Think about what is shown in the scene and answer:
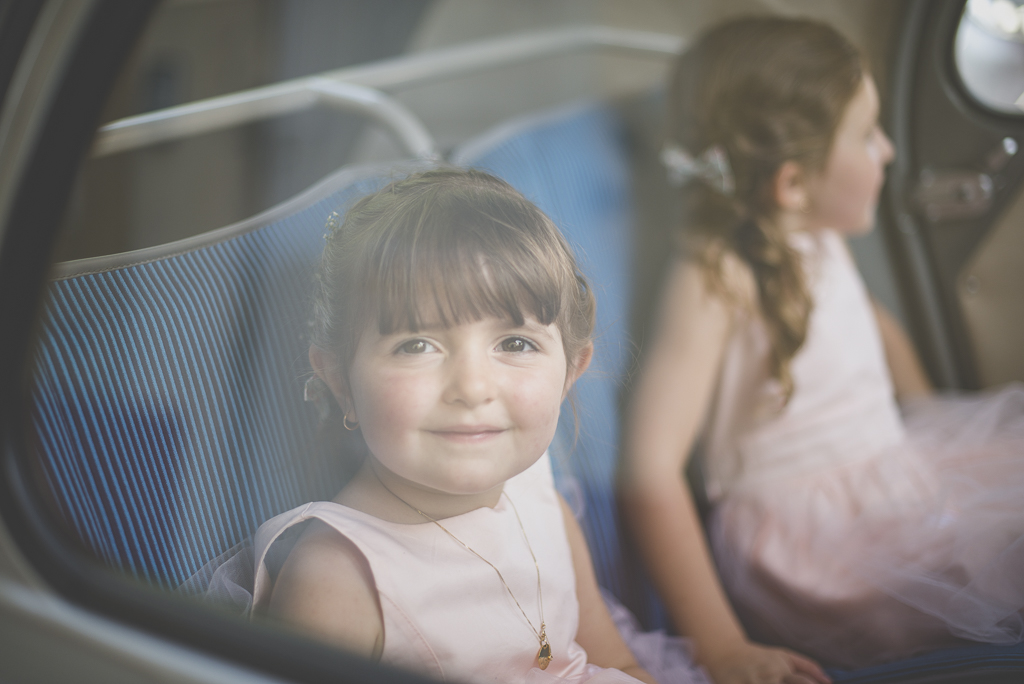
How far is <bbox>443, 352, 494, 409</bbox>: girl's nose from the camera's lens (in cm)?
34

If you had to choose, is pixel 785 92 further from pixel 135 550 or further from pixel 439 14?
pixel 439 14

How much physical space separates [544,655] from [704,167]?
2.34ft

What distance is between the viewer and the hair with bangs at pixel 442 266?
0.35m

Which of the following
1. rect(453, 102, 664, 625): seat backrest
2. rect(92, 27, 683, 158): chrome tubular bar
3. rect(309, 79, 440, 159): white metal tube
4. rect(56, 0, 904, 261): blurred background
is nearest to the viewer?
rect(453, 102, 664, 625): seat backrest

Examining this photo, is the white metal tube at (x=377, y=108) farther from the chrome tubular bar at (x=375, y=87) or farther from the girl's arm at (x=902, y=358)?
the girl's arm at (x=902, y=358)

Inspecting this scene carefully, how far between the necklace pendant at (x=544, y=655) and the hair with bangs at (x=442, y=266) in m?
0.17

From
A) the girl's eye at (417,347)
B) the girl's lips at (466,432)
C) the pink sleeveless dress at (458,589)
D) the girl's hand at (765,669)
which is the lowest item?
the girl's hand at (765,669)

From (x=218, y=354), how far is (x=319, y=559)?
6.4 inches

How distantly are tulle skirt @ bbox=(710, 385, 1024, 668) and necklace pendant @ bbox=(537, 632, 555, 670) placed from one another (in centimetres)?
49

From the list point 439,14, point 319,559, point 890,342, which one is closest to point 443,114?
point 439,14

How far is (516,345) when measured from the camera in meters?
0.36

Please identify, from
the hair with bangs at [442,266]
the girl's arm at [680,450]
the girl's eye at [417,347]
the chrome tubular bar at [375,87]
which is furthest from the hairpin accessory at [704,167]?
the girl's eye at [417,347]

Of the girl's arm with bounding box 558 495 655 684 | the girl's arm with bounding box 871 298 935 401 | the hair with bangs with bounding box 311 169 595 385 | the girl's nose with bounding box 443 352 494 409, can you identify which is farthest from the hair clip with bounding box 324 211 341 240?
the girl's arm with bounding box 871 298 935 401

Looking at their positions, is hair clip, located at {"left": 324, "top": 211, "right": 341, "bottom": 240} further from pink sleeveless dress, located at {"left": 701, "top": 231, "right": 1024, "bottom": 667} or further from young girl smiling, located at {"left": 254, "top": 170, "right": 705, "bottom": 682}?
pink sleeveless dress, located at {"left": 701, "top": 231, "right": 1024, "bottom": 667}
